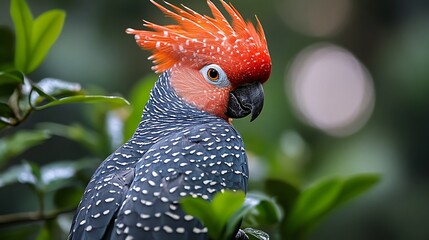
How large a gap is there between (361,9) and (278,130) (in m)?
2.23

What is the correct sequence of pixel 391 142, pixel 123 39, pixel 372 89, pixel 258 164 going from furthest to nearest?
pixel 372 89, pixel 123 39, pixel 391 142, pixel 258 164

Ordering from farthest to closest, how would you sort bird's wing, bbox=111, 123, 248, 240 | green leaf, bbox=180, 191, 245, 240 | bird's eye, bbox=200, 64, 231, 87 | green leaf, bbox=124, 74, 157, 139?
green leaf, bbox=124, 74, 157, 139, bird's eye, bbox=200, 64, 231, 87, bird's wing, bbox=111, 123, 248, 240, green leaf, bbox=180, 191, 245, 240

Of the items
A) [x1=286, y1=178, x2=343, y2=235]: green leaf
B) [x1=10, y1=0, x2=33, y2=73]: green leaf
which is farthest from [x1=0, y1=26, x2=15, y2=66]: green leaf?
[x1=286, y1=178, x2=343, y2=235]: green leaf

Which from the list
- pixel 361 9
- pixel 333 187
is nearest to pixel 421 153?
pixel 361 9

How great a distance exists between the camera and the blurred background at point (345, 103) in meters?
5.76

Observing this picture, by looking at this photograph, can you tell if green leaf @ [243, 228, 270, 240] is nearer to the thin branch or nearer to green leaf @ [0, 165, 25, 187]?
the thin branch

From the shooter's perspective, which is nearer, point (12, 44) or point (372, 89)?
point (12, 44)

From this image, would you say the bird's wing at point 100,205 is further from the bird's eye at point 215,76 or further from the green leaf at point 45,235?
the bird's eye at point 215,76

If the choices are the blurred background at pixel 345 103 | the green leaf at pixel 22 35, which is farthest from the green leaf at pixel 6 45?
the blurred background at pixel 345 103

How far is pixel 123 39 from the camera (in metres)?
6.48

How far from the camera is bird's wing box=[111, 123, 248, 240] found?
6.47 feet

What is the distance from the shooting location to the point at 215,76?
2590 mm

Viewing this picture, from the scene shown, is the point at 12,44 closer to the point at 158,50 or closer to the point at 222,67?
the point at 158,50

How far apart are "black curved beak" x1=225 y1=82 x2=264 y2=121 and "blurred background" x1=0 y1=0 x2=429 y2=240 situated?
217cm
